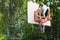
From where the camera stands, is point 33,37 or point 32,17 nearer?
point 32,17

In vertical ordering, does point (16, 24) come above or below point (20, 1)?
below

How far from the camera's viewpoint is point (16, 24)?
5.61 meters

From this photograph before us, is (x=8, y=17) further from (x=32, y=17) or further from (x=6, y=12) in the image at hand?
(x=32, y=17)

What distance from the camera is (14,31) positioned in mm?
5508

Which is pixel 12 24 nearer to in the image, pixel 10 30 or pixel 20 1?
pixel 10 30

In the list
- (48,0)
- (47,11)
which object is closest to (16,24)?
(48,0)

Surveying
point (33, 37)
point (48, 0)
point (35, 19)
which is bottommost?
point (33, 37)

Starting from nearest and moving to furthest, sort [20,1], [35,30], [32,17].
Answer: [32,17] → [35,30] → [20,1]

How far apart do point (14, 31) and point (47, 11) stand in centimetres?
151

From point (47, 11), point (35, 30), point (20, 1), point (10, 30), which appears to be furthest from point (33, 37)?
point (20, 1)

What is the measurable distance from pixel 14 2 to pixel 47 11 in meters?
4.60

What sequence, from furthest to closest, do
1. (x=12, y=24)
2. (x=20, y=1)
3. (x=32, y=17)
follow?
(x=20, y=1) < (x=12, y=24) < (x=32, y=17)

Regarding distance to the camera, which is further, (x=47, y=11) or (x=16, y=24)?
(x=16, y=24)

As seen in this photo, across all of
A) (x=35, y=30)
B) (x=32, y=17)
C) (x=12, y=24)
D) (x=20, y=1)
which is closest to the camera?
(x=32, y=17)
